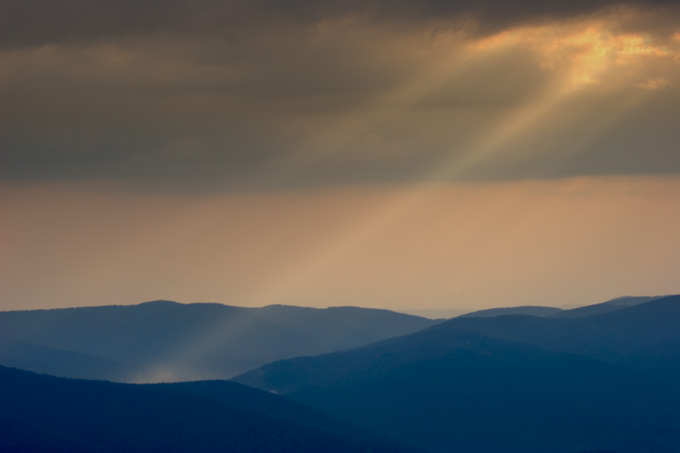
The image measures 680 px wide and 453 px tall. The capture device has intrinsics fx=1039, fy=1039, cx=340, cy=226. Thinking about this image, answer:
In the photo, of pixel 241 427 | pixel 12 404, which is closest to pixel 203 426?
pixel 241 427

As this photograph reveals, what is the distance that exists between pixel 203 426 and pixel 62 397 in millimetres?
28865

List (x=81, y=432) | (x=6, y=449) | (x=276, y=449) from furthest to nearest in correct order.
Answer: (x=276, y=449) → (x=81, y=432) → (x=6, y=449)

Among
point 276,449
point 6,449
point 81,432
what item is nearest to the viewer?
point 6,449

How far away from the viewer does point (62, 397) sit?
7859 inches

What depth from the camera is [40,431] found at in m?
168

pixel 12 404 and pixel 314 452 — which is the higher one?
pixel 12 404

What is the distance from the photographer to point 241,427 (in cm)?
19762

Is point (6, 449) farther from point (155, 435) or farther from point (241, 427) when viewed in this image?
point (241, 427)

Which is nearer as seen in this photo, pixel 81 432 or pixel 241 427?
pixel 81 432

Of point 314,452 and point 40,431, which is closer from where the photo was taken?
point 40,431

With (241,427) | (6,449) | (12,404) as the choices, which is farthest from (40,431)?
(241,427)

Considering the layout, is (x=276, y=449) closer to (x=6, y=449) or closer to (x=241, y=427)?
(x=241, y=427)

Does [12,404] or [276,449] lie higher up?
[12,404]

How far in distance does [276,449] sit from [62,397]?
43057 mm
